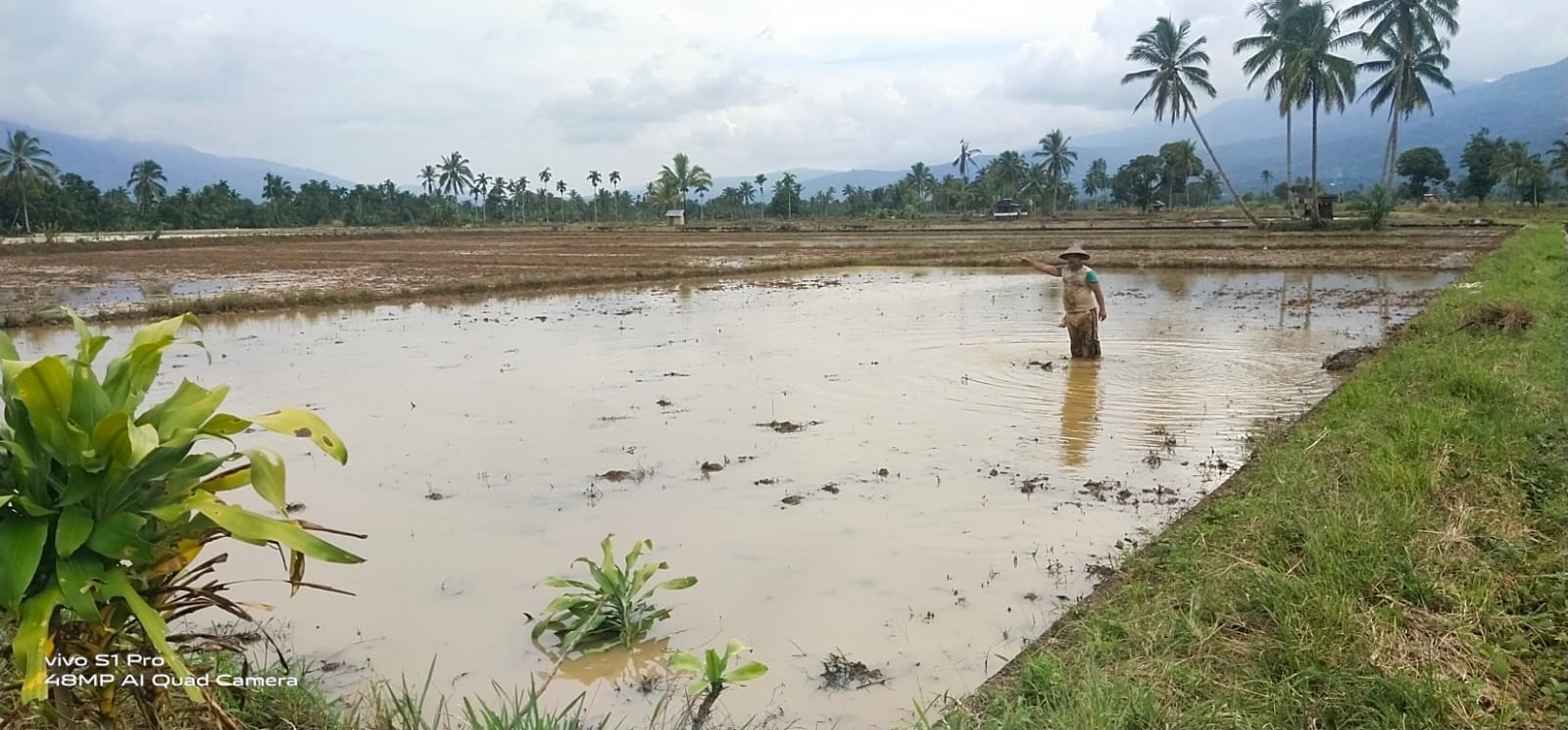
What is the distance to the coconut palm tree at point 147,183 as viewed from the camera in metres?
61.9

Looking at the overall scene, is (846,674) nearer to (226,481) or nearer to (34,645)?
(226,481)

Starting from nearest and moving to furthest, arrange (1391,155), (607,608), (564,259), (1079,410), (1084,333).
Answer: (607,608) → (1079,410) → (1084,333) → (564,259) → (1391,155)

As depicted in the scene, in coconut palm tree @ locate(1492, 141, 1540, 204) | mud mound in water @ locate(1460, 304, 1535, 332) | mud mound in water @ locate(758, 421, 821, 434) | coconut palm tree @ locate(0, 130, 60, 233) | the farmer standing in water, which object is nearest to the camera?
mud mound in water @ locate(758, 421, 821, 434)

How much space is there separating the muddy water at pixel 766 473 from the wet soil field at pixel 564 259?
6.41m

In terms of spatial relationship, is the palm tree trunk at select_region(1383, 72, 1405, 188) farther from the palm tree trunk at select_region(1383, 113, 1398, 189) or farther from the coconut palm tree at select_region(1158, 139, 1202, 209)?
the coconut palm tree at select_region(1158, 139, 1202, 209)

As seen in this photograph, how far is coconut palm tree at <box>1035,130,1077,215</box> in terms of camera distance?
6235 centimetres

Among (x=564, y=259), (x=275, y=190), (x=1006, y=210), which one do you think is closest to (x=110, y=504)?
(x=564, y=259)

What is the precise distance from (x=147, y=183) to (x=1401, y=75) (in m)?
70.6

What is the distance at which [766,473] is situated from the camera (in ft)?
18.1

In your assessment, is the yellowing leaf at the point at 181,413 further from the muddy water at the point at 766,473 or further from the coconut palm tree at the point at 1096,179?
the coconut palm tree at the point at 1096,179

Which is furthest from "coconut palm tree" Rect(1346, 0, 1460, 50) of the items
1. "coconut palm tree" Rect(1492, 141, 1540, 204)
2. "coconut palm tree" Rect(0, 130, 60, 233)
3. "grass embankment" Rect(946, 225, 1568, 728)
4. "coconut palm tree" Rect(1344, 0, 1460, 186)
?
"coconut palm tree" Rect(0, 130, 60, 233)

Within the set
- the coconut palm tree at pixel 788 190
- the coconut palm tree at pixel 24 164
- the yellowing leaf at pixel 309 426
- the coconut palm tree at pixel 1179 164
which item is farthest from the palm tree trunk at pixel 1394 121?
the coconut palm tree at pixel 24 164

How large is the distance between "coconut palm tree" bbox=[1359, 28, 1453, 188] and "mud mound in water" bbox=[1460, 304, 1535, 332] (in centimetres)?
2775

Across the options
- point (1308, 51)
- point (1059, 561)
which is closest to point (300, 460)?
point (1059, 561)
